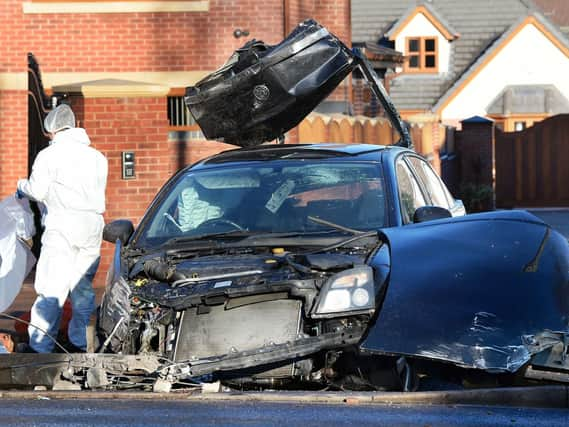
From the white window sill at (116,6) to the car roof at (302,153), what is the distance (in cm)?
865

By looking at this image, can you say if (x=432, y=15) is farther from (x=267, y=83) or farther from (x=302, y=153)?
(x=302, y=153)

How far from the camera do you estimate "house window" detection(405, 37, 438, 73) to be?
41.4 metres

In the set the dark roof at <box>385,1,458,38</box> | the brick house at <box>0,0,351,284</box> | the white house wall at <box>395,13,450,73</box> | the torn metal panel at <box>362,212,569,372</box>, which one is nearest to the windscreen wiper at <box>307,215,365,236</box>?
the torn metal panel at <box>362,212,569,372</box>

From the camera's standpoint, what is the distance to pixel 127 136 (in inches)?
550

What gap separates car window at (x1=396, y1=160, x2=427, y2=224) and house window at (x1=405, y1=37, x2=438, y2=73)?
110ft

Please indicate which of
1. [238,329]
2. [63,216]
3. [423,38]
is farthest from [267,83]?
[423,38]

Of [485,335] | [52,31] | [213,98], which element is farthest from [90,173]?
[52,31]

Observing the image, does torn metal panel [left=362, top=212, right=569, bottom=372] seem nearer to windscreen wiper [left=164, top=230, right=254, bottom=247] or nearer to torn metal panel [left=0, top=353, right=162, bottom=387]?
windscreen wiper [left=164, top=230, right=254, bottom=247]

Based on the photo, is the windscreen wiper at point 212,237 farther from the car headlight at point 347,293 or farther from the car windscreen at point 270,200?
the car headlight at point 347,293

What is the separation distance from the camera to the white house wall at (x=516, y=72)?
4078 cm

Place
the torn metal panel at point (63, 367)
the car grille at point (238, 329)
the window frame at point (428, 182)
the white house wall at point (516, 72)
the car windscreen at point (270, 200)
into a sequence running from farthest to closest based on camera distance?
the white house wall at point (516, 72) < the window frame at point (428, 182) < the car windscreen at point (270, 200) < the car grille at point (238, 329) < the torn metal panel at point (63, 367)

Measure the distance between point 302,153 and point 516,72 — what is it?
33.9 meters

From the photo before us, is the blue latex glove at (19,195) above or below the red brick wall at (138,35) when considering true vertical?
below

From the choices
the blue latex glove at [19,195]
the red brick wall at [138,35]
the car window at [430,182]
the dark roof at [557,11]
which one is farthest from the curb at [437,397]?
the dark roof at [557,11]
